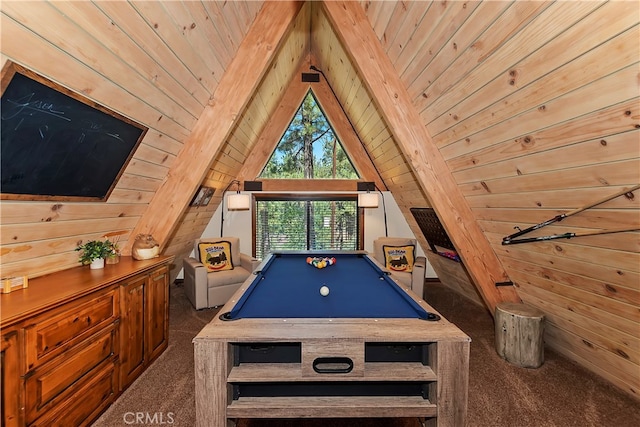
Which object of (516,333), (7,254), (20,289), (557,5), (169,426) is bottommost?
(169,426)

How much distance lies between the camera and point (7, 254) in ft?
5.28

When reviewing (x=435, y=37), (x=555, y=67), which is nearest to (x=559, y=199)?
(x=555, y=67)

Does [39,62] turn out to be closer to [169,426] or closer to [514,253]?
[169,426]

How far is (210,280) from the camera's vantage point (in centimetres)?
377

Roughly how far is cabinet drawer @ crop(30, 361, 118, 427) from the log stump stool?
3.28m

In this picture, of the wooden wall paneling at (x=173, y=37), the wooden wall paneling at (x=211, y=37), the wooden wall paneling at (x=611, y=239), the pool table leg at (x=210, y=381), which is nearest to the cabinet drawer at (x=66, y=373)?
the pool table leg at (x=210, y=381)

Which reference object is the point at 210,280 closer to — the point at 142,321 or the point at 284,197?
the point at 142,321

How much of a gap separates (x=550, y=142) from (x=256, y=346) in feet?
6.96

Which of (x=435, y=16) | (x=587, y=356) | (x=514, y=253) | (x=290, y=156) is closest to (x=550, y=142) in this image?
(x=435, y=16)

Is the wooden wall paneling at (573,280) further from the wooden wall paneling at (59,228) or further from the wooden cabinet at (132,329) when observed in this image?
the wooden wall paneling at (59,228)

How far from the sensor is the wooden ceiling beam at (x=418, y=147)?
240 cm

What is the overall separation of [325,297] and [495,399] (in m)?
1.52

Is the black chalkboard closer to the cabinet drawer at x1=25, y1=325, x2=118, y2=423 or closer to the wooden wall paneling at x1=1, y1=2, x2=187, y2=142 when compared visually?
the wooden wall paneling at x1=1, y1=2, x2=187, y2=142

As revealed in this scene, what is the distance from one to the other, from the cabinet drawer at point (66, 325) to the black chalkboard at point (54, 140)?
0.68 metres
